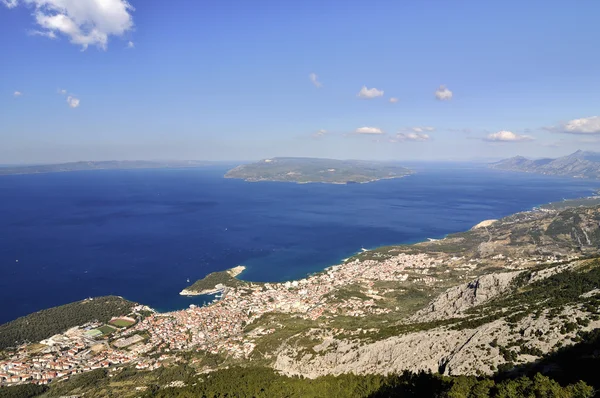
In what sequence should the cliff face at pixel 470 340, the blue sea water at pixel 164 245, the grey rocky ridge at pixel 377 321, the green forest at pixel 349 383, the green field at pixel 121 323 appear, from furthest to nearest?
the blue sea water at pixel 164 245 → the green field at pixel 121 323 → the grey rocky ridge at pixel 377 321 → the cliff face at pixel 470 340 → the green forest at pixel 349 383

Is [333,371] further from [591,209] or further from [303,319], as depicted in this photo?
[591,209]

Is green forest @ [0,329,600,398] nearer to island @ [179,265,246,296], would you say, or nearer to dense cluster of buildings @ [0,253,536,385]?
dense cluster of buildings @ [0,253,536,385]

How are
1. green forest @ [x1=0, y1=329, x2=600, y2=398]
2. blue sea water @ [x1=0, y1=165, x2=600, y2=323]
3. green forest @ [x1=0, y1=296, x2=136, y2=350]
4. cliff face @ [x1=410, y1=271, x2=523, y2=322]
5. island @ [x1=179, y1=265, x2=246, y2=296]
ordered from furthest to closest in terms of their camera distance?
blue sea water @ [x1=0, y1=165, x2=600, y2=323] → island @ [x1=179, y1=265, x2=246, y2=296] → green forest @ [x1=0, y1=296, x2=136, y2=350] → cliff face @ [x1=410, y1=271, x2=523, y2=322] → green forest @ [x1=0, y1=329, x2=600, y2=398]

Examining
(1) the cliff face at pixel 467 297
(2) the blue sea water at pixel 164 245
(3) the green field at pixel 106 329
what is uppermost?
(1) the cliff face at pixel 467 297

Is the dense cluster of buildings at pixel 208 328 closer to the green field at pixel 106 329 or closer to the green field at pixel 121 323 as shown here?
the green field at pixel 106 329

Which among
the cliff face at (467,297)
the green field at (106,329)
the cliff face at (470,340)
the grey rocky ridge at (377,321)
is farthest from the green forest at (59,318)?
the cliff face at (467,297)

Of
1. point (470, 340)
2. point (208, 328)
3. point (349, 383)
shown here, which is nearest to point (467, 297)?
point (470, 340)

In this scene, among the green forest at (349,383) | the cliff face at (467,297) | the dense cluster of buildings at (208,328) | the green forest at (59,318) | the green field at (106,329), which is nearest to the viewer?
the green forest at (349,383)

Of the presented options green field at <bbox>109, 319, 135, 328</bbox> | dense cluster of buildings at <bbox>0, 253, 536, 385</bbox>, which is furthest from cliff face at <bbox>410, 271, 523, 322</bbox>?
green field at <bbox>109, 319, 135, 328</bbox>

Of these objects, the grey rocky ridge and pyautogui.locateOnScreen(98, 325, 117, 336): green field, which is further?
pyautogui.locateOnScreen(98, 325, 117, 336): green field
